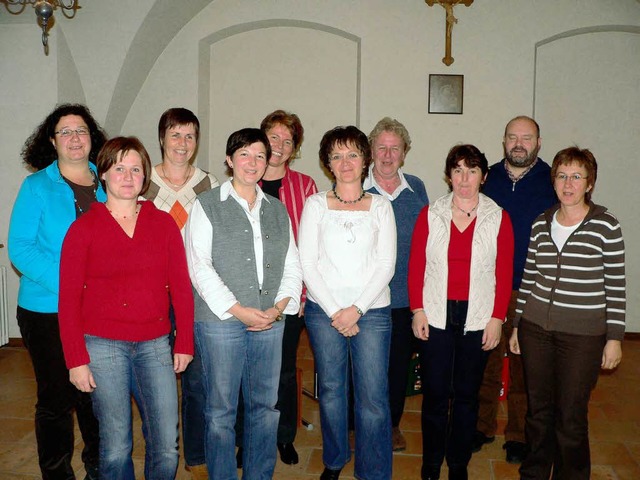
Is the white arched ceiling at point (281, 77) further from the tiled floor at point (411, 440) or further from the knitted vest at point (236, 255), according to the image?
the knitted vest at point (236, 255)

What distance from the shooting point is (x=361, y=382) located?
94.0 inches

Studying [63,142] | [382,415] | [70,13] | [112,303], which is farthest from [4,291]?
[382,415]

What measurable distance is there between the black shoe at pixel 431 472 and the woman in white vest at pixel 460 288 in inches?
7.8

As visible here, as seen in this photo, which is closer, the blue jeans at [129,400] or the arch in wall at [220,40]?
the blue jeans at [129,400]

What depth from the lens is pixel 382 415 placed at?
94.8 inches

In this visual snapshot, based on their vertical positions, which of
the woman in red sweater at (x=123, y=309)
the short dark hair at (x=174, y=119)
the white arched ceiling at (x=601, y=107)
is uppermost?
the white arched ceiling at (x=601, y=107)

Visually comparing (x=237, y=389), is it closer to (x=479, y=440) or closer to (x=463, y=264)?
(x=463, y=264)

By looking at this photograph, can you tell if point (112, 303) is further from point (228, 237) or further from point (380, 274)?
point (380, 274)

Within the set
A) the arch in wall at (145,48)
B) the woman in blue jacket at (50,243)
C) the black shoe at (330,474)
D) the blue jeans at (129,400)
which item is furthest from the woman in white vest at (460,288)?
the arch in wall at (145,48)

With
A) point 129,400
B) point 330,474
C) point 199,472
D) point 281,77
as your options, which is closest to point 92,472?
point 199,472

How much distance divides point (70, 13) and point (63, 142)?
9.08ft

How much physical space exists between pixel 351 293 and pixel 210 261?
601mm

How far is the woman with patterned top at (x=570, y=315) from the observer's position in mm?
2217

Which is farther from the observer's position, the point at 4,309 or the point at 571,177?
the point at 4,309
